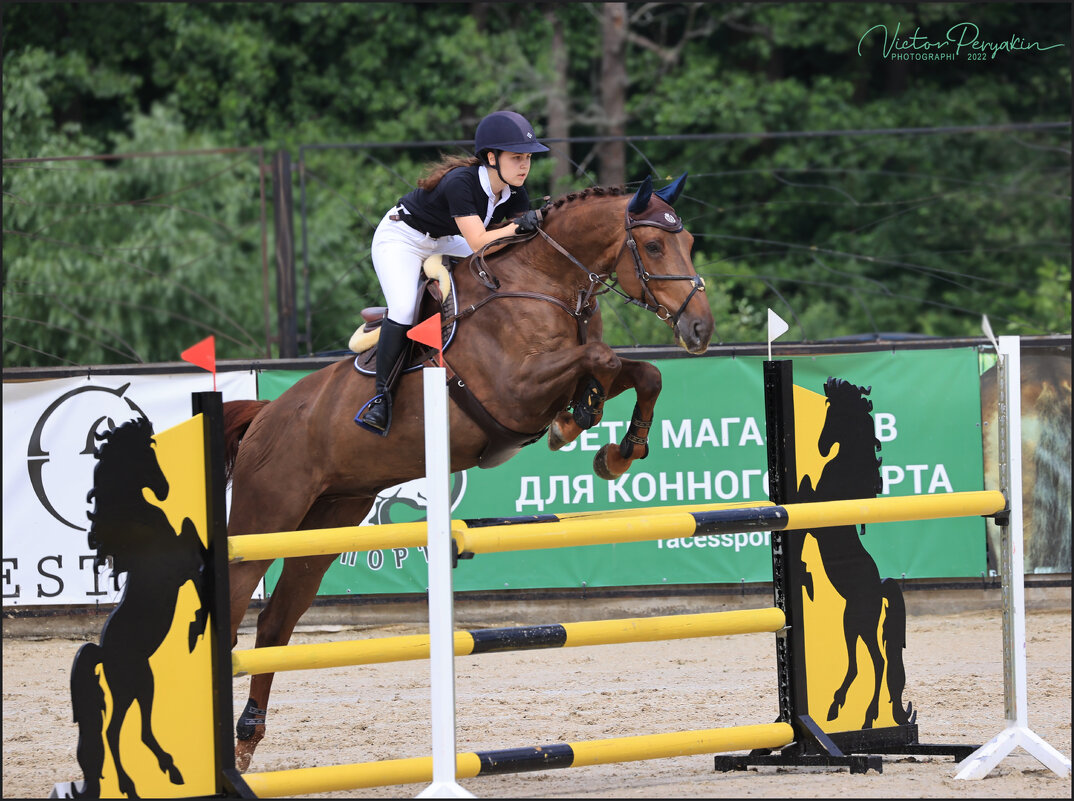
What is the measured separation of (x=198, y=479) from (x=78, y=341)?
38.6ft

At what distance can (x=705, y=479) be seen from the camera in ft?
24.7

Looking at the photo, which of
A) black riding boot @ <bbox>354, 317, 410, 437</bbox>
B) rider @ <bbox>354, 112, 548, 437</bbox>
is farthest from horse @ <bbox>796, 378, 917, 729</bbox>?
black riding boot @ <bbox>354, 317, 410, 437</bbox>

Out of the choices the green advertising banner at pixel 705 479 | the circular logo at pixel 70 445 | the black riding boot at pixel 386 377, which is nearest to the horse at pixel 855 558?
the black riding boot at pixel 386 377

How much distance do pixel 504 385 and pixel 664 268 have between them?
0.72m

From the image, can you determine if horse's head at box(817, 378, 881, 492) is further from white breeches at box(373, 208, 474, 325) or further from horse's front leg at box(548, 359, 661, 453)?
white breeches at box(373, 208, 474, 325)

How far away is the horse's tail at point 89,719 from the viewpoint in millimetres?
3229

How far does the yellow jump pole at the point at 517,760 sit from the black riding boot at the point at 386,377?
1329 millimetres

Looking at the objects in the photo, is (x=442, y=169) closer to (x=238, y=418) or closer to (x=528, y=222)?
(x=528, y=222)

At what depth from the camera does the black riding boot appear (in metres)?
4.44

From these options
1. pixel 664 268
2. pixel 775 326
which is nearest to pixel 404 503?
pixel 664 268

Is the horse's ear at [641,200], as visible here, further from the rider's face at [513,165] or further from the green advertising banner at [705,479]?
the green advertising banner at [705,479]

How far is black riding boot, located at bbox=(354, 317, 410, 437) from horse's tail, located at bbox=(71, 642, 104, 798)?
149 centimetres

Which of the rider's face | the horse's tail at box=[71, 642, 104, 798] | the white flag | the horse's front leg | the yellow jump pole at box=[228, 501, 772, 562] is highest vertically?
the rider's face

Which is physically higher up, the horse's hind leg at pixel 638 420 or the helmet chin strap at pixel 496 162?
the helmet chin strap at pixel 496 162
